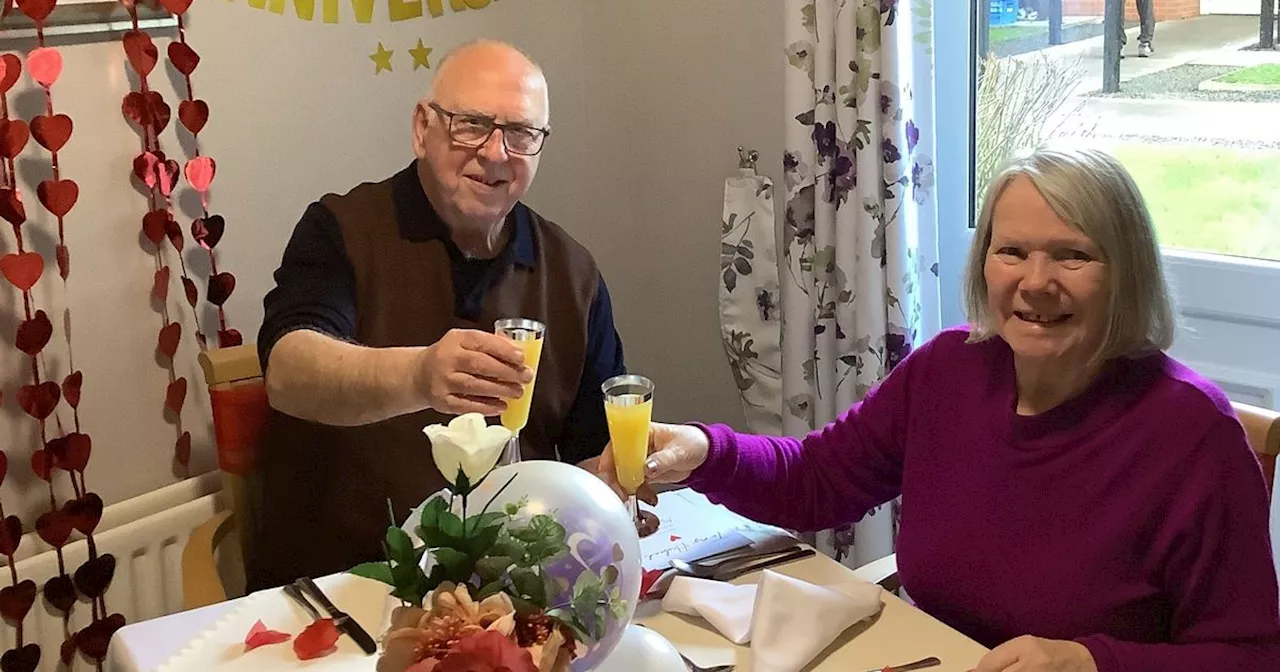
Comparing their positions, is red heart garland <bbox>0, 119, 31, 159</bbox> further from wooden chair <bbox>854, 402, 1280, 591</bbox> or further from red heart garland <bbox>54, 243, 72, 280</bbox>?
wooden chair <bbox>854, 402, 1280, 591</bbox>

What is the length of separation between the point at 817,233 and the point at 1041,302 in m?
0.80

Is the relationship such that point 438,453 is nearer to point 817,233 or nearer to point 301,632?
point 301,632

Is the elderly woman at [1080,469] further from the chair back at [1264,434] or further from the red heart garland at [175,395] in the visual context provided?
the red heart garland at [175,395]

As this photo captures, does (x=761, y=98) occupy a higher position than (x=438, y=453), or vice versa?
(x=761, y=98)

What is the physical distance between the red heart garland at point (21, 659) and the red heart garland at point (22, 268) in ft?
1.99

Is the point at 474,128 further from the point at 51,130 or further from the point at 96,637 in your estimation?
the point at 96,637

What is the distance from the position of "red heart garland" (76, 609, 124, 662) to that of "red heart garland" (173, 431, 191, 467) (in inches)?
11.9

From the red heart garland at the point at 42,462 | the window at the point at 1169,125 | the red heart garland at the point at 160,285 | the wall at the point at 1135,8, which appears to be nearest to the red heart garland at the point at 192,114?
the red heart garland at the point at 160,285

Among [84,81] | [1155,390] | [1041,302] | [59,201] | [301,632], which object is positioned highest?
[84,81]

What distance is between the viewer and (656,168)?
2.91 m

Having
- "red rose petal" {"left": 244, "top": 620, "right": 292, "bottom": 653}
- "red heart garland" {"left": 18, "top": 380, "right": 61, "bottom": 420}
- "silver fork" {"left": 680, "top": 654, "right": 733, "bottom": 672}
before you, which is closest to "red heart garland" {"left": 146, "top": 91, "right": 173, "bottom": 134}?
"red heart garland" {"left": 18, "top": 380, "right": 61, "bottom": 420}

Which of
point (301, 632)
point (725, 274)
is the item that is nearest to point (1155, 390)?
point (301, 632)

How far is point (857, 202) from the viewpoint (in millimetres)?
2195

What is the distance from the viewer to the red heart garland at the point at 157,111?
214cm
